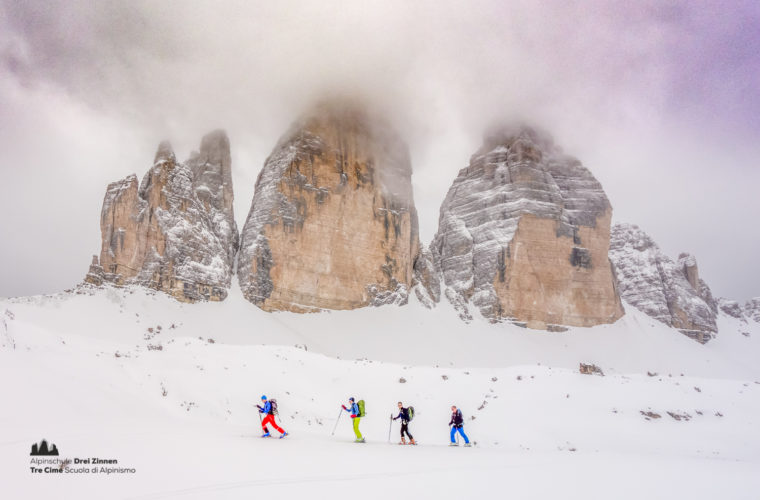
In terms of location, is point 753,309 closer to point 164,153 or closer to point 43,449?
point 164,153

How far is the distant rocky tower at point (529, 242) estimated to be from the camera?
64312 millimetres

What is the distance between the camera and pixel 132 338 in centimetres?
3644

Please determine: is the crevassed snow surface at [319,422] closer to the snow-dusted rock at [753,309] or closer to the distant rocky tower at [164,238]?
the distant rocky tower at [164,238]

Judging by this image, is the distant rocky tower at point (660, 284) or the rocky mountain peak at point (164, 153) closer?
the rocky mountain peak at point (164, 153)

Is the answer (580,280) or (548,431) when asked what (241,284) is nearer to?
(548,431)

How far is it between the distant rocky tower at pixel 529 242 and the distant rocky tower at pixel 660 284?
14.3 metres

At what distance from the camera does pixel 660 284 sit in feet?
264

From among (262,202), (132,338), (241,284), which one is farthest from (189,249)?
(132,338)

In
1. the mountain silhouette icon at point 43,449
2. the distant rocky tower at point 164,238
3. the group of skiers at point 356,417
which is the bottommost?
the group of skiers at point 356,417

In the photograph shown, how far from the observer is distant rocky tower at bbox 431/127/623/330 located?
6431 cm

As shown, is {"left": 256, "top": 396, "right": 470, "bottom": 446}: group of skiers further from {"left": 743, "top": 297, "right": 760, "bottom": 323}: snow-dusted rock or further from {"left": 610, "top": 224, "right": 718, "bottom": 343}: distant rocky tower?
{"left": 743, "top": 297, "right": 760, "bottom": 323}: snow-dusted rock

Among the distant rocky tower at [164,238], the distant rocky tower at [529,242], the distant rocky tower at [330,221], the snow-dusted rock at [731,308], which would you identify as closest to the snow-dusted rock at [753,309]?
the snow-dusted rock at [731,308]

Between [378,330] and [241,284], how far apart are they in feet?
57.5

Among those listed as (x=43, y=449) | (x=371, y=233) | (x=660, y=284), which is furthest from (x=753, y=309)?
(x=43, y=449)
